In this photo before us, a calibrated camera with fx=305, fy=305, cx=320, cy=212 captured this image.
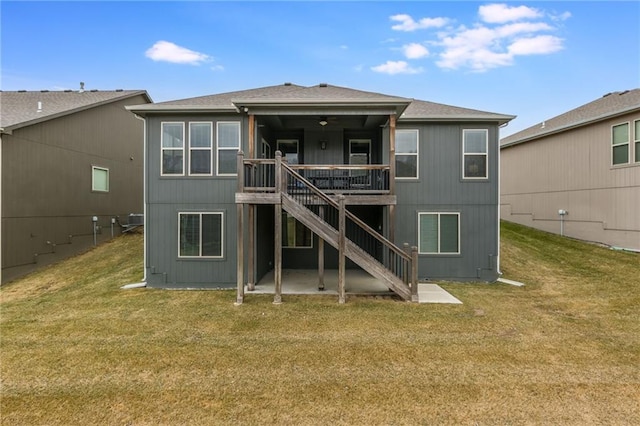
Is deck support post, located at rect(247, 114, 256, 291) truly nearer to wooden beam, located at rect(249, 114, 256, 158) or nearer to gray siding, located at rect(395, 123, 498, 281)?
wooden beam, located at rect(249, 114, 256, 158)

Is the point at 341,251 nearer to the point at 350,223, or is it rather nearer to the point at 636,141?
the point at 350,223

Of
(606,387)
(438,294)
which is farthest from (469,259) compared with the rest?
(606,387)

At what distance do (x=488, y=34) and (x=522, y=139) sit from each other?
6394 mm

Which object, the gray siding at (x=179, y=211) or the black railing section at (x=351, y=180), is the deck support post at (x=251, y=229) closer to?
the gray siding at (x=179, y=211)

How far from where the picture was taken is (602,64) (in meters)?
17.8

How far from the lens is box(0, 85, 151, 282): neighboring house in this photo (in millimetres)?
10055

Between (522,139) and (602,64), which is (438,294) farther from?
(602,64)

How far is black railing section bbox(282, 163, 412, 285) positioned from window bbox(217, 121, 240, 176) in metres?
1.69

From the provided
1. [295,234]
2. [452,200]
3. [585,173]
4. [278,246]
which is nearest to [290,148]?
[295,234]

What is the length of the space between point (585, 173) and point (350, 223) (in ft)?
34.3

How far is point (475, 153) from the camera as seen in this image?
936cm

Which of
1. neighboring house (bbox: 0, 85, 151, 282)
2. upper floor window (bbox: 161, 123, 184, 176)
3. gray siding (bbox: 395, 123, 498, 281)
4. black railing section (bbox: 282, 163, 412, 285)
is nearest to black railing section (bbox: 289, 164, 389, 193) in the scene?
black railing section (bbox: 282, 163, 412, 285)

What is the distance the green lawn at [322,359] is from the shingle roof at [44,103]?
20.8 feet

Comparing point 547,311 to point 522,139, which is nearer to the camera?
point 547,311
